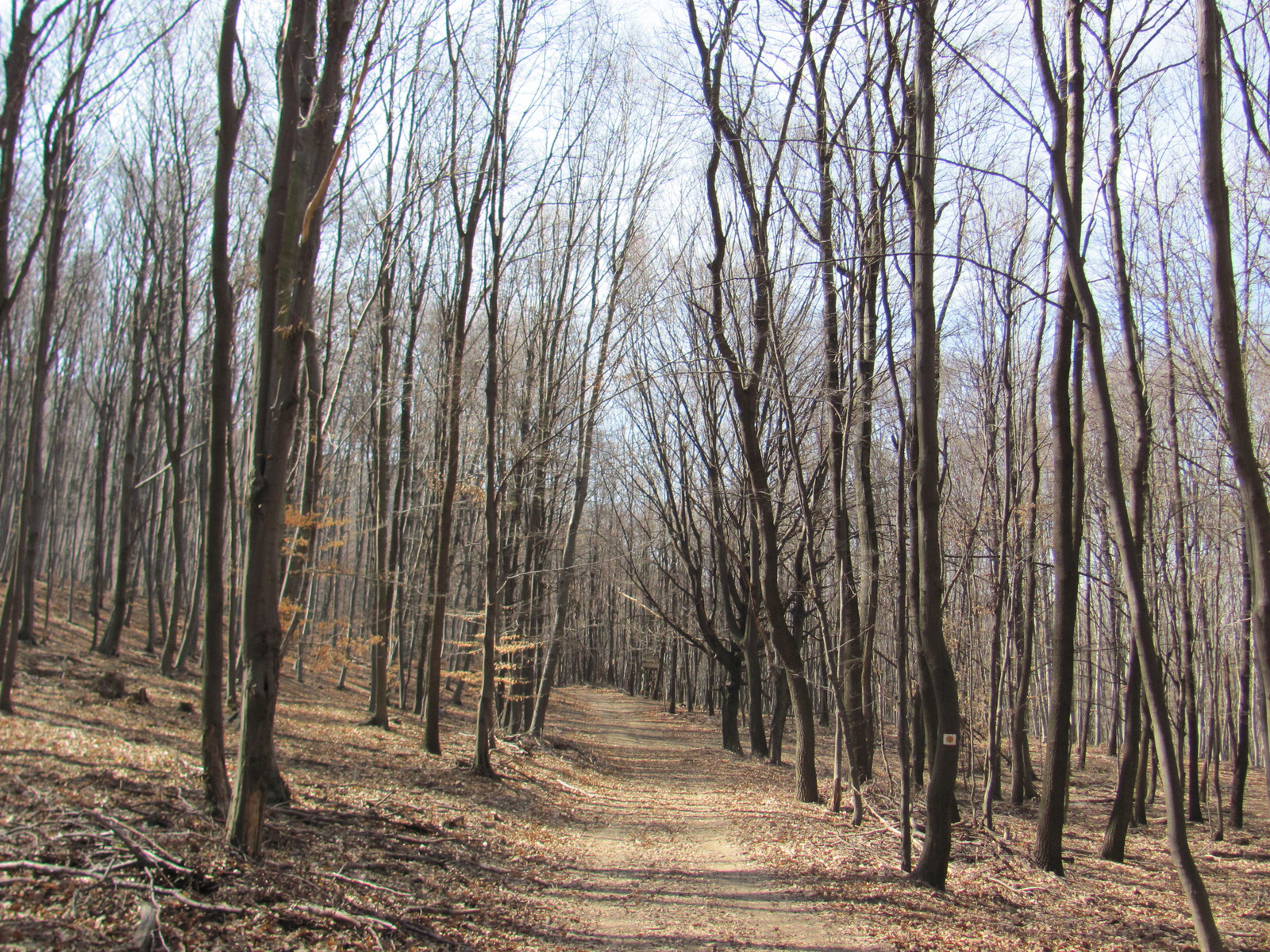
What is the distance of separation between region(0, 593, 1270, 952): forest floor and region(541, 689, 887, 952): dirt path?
29mm

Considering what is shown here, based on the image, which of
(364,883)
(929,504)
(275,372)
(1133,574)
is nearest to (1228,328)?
(1133,574)

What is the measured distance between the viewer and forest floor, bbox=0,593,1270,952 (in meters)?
3.71

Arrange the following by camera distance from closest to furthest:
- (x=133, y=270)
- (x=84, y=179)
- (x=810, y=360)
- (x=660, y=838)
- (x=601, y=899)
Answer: (x=601, y=899)
(x=660, y=838)
(x=84, y=179)
(x=810, y=360)
(x=133, y=270)

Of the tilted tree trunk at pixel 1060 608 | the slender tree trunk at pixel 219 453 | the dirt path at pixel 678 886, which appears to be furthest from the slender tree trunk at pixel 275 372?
the tilted tree trunk at pixel 1060 608

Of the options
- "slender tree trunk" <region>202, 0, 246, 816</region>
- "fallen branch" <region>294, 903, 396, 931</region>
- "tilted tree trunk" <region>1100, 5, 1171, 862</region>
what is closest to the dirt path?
"fallen branch" <region>294, 903, 396, 931</region>

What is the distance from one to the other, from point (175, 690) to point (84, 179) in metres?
8.01

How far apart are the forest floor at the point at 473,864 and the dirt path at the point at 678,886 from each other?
29 millimetres

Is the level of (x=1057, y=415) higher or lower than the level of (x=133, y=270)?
lower

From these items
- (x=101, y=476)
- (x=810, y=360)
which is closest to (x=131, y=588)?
(x=101, y=476)

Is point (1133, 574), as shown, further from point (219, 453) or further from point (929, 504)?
point (219, 453)

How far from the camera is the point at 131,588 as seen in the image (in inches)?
933

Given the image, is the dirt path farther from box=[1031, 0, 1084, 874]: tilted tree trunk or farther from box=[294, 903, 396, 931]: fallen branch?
box=[1031, 0, 1084, 874]: tilted tree trunk

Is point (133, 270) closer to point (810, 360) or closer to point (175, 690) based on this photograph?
point (175, 690)

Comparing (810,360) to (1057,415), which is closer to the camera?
(1057,415)
